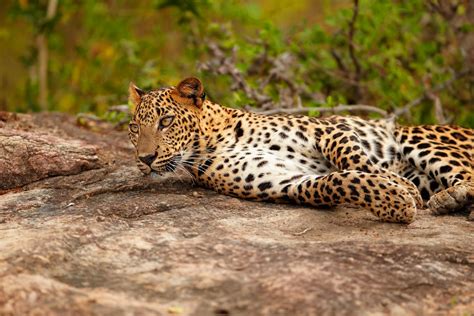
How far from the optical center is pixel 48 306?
15.2 ft

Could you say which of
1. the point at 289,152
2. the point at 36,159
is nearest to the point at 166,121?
the point at 289,152

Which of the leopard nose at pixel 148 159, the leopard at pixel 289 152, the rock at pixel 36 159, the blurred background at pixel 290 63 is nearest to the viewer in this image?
the leopard at pixel 289 152

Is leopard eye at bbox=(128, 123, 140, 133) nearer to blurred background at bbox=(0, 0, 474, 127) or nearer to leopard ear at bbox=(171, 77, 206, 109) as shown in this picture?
leopard ear at bbox=(171, 77, 206, 109)

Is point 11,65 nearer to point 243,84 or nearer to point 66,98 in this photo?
point 66,98

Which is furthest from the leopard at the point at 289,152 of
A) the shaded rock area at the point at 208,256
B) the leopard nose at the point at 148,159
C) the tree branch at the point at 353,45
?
the tree branch at the point at 353,45

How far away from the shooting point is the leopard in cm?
707

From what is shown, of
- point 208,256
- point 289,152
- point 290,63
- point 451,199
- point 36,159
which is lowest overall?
point 208,256

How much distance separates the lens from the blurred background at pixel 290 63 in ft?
35.9

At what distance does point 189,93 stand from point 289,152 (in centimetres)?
108

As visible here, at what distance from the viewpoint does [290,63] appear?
38.1 ft

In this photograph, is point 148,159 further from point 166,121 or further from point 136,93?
point 136,93

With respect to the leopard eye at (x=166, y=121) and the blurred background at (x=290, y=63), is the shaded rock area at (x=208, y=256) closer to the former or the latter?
the leopard eye at (x=166, y=121)

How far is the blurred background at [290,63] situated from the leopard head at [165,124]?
187cm

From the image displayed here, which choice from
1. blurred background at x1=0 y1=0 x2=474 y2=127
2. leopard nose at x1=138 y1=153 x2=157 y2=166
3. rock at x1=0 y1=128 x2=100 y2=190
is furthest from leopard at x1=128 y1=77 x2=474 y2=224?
blurred background at x1=0 y1=0 x2=474 y2=127
